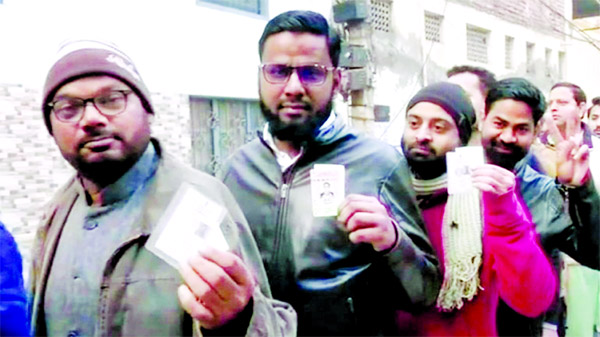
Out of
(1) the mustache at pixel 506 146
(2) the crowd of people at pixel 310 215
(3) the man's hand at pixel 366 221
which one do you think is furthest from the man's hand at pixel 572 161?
(3) the man's hand at pixel 366 221

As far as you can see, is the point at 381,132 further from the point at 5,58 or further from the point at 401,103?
the point at 5,58

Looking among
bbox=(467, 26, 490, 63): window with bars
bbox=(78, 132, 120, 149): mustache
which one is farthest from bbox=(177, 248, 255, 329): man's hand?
bbox=(467, 26, 490, 63): window with bars

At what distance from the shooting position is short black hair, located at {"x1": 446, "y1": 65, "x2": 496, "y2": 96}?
2.16 metres

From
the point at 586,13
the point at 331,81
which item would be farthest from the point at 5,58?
the point at 586,13

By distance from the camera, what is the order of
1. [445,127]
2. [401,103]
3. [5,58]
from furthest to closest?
[401,103], [5,58], [445,127]

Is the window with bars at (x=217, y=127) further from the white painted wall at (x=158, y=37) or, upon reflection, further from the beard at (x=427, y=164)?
the beard at (x=427, y=164)

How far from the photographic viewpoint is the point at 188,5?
239 cm

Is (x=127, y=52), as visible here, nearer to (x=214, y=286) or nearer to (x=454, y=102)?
(x=454, y=102)

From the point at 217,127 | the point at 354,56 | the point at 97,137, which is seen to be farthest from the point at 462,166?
the point at 217,127

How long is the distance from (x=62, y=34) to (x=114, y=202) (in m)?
1.04

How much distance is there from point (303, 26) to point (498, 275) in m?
0.90

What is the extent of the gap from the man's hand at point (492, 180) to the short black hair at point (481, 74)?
518 mm

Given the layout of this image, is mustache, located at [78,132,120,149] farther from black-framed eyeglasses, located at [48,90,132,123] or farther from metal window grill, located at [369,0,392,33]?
metal window grill, located at [369,0,392,33]

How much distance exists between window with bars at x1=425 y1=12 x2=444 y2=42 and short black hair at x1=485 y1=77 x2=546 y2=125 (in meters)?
0.59
